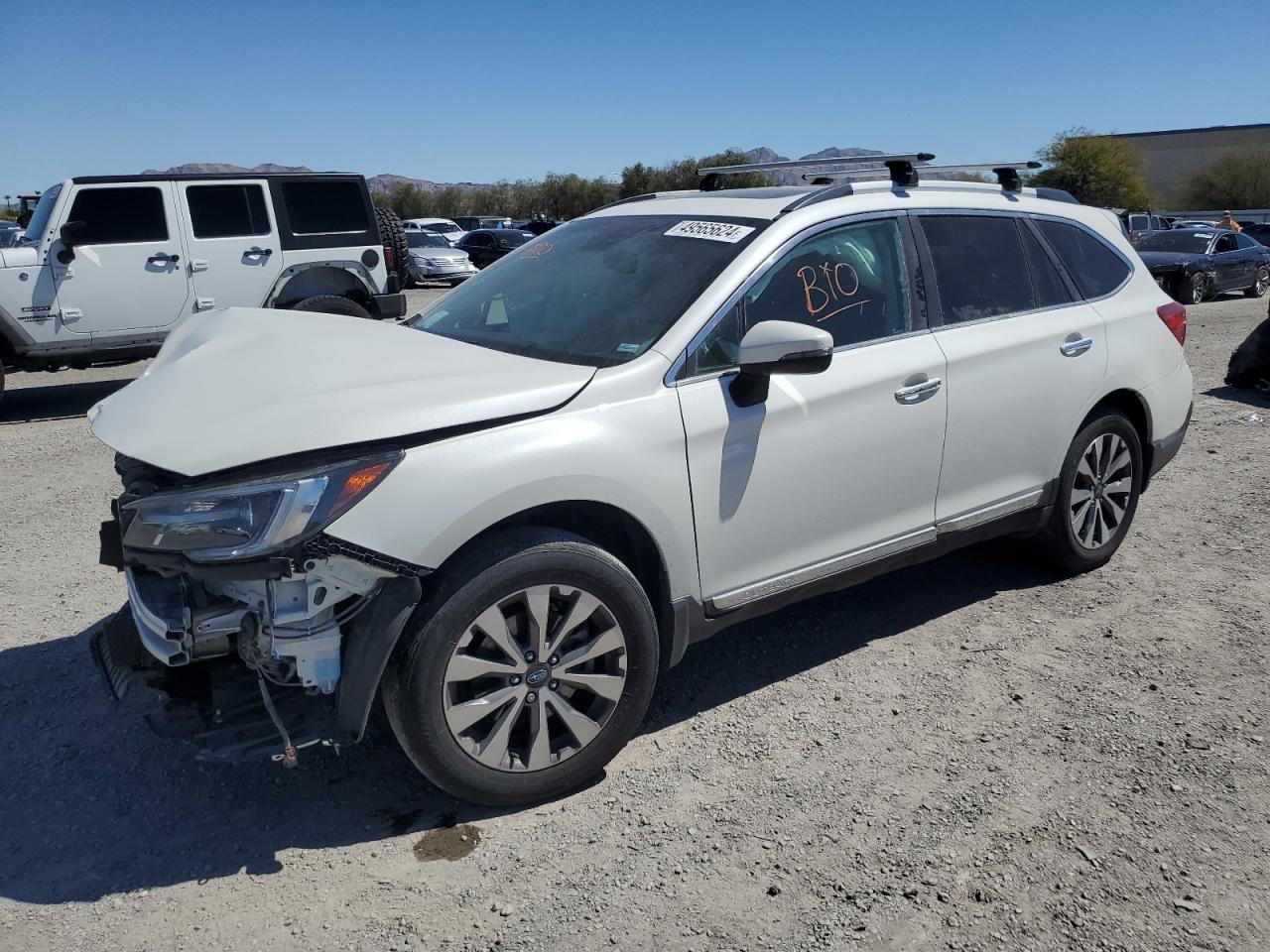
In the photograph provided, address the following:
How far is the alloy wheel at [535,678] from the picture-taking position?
9.52 feet

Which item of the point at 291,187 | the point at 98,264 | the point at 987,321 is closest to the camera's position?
the point at 987,321

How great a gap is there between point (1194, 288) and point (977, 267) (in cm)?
1740

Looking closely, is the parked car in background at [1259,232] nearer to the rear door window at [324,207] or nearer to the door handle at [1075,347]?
the rear door window at [324,207]

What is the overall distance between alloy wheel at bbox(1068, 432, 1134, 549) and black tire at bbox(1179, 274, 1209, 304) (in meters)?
16.1

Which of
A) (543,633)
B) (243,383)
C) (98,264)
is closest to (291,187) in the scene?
(98,264)

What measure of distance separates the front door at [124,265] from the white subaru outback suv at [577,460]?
6.57 metres

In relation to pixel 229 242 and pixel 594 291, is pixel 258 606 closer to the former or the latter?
pixel 594 291

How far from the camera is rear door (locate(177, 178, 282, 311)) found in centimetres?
1002

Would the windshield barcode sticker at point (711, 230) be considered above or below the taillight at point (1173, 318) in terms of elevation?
above

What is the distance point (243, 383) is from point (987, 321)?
9.55 feet

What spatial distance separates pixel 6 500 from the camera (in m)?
6.37

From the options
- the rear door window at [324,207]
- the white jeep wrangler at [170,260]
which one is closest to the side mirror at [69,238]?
the white jeep wrangler at [170,260]

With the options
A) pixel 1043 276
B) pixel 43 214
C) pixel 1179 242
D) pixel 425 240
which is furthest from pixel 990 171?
pixel 425 240

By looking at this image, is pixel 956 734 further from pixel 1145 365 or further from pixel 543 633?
pixel 1145 365
